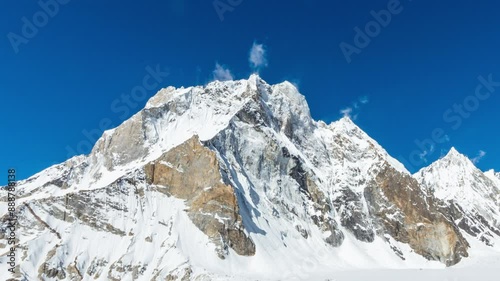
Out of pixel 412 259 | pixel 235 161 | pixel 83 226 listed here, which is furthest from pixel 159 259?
pixel 412 259

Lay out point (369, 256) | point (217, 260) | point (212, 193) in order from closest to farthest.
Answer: point (217, 260), point (212, 193), point (369, 256)

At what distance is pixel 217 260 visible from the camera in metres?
139

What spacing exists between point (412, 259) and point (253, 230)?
72.5 meters

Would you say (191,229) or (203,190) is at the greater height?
(203,190)

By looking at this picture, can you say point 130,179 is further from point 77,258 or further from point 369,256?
point 369,256

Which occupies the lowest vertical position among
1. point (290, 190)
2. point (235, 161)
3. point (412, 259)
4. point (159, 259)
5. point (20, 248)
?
point (412, 259)

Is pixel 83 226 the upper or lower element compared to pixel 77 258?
upper

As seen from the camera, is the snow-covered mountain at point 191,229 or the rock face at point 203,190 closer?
the snow-covered mountain at point 191,229

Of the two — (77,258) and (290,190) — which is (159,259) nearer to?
(77,258)

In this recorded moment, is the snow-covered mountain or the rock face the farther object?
the rock face

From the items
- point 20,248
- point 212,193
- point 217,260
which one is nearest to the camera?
point 20,248

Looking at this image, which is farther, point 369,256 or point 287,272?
point 369,256

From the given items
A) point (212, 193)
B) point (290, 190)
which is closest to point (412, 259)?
point (290, 190)

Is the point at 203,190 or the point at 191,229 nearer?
the point at 191,229
